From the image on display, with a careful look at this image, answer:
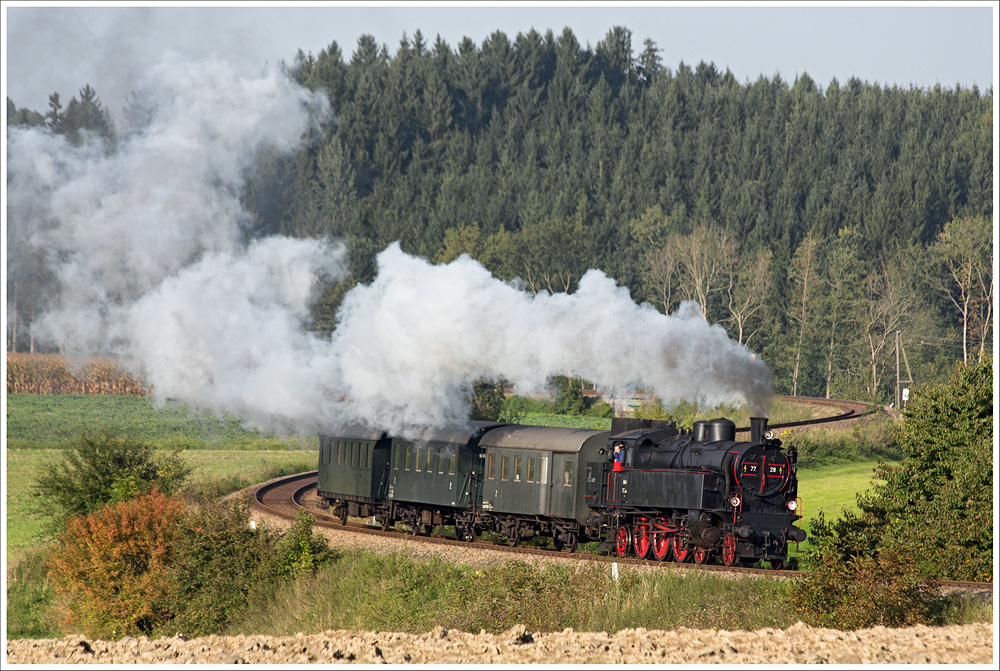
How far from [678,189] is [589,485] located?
3624 inches

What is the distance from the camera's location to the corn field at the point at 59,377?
232 ft

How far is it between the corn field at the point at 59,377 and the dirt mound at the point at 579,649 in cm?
5186

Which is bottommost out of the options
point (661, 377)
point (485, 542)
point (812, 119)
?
point (485, 542)

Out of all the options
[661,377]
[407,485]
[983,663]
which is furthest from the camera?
[407,485]

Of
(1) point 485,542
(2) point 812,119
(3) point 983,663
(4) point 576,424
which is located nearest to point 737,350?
(1) point 485,542

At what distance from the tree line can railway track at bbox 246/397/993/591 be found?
3264 cm

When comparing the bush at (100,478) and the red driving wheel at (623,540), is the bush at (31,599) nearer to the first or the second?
the bush at (100,478)

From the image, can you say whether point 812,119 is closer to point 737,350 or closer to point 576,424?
point 576,424

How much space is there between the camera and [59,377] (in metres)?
76.1

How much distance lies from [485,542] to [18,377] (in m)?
52.5

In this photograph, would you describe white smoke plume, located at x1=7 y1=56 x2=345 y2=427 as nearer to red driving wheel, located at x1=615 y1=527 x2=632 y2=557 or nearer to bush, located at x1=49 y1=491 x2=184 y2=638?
bush, located at x1=49 y1=491 x2=184 y2=638

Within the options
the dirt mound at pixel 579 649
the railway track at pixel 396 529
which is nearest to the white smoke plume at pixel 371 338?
the railway track at pixel 396 529

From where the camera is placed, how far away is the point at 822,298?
3807 inches

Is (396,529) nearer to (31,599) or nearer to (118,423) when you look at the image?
(31,599)
